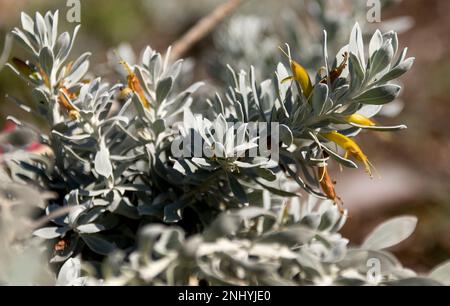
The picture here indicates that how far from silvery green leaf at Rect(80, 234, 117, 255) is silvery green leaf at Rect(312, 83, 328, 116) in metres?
0.29

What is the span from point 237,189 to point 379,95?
194 mm

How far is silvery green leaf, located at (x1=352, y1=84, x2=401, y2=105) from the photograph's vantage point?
61 cm

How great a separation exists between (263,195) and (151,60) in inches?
8.9

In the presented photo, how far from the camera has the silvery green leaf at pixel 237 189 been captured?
0.68m

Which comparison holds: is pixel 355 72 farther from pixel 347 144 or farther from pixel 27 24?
pixel 27 24

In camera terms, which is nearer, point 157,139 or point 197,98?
point 157,139

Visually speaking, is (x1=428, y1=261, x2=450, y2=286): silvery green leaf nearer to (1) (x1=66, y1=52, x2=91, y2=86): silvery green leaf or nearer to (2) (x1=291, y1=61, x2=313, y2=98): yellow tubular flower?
(2) (x1=291, y1=61, x2=313, y2=98): yellow tubular flower

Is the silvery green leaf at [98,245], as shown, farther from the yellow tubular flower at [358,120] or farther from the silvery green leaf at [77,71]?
the yellow tubular flower at [358,120]

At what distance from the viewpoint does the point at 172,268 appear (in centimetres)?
58

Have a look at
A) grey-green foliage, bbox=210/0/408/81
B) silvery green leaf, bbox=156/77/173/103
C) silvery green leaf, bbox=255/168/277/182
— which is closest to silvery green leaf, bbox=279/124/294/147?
silvery green leaf, bbox=255/168/277/182

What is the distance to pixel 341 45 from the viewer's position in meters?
1.28

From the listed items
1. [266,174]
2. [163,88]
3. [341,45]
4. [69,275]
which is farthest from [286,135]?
[341,45]
